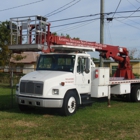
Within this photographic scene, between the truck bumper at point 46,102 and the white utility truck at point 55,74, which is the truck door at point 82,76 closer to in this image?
the white utility truck at point 55,74

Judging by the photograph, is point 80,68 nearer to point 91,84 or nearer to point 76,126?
point 91,84

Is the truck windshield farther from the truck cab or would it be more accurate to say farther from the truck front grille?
the truck front grille

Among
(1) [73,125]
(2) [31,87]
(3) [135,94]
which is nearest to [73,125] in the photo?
(1) [73,125]

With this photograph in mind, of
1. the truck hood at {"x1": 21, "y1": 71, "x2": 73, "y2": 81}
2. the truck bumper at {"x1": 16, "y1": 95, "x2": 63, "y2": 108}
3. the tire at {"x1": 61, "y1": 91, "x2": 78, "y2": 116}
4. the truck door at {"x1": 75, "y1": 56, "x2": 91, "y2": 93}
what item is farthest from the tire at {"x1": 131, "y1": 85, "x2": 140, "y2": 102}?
the truck bumper at {"x1": 16, "y1": 95, "x2": 63, "y2": 108}

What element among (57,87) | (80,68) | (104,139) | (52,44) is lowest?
(104,139)

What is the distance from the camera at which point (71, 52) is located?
12156mm

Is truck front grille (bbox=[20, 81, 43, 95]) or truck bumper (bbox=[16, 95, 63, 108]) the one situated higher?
truck front grille (bbox=[20, 81, 43, 95])

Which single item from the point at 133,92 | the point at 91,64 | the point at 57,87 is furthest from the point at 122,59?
the point at 57,87

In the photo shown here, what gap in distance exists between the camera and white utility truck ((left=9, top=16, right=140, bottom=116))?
10.1 metres

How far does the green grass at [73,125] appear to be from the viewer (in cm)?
750

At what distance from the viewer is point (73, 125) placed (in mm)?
8781

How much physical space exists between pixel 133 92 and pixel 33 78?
676 centimetres

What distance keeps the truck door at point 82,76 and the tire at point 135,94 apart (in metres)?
4.20

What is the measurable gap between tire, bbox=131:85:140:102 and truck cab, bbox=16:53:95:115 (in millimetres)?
4001
